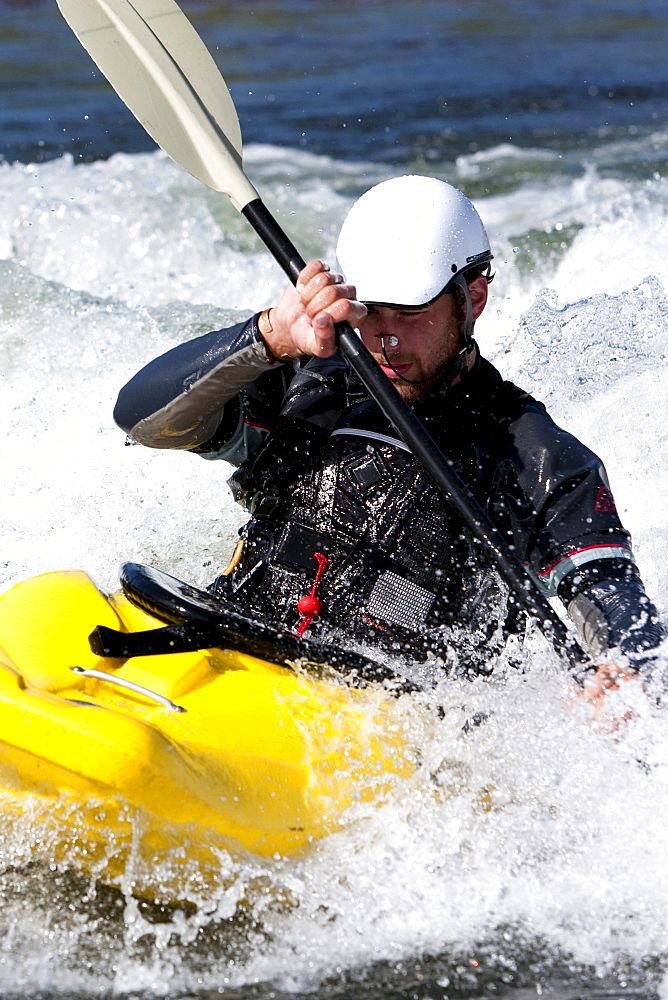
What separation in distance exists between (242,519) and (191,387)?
1604mm

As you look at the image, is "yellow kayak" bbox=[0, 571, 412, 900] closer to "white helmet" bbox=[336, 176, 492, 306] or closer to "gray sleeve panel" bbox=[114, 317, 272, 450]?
"gray sleeve panel" bbox=[114, 317, 272, 450]

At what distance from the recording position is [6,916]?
211 centimetres

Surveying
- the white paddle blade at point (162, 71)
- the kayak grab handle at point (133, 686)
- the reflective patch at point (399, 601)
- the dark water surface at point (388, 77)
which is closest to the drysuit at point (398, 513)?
the reflective patch at point (399, 601)

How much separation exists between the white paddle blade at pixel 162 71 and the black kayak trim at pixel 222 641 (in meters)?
1.12

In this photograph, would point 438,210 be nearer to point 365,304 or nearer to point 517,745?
point 365,304

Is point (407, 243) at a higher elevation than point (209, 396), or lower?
higher

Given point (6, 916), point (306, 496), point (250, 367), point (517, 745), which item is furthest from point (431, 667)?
point (6, 916)

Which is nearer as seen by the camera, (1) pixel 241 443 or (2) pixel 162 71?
(1) pixel 241 443

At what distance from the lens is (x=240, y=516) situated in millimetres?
4023

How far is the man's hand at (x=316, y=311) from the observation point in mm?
2232

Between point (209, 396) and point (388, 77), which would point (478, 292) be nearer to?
point (209, 396)

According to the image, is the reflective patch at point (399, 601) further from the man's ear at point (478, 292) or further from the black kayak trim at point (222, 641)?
the man's ear at point (478, 292)

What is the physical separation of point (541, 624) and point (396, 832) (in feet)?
1.57

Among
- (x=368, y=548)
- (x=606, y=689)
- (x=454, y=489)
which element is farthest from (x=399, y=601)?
(x=606, y=689)
